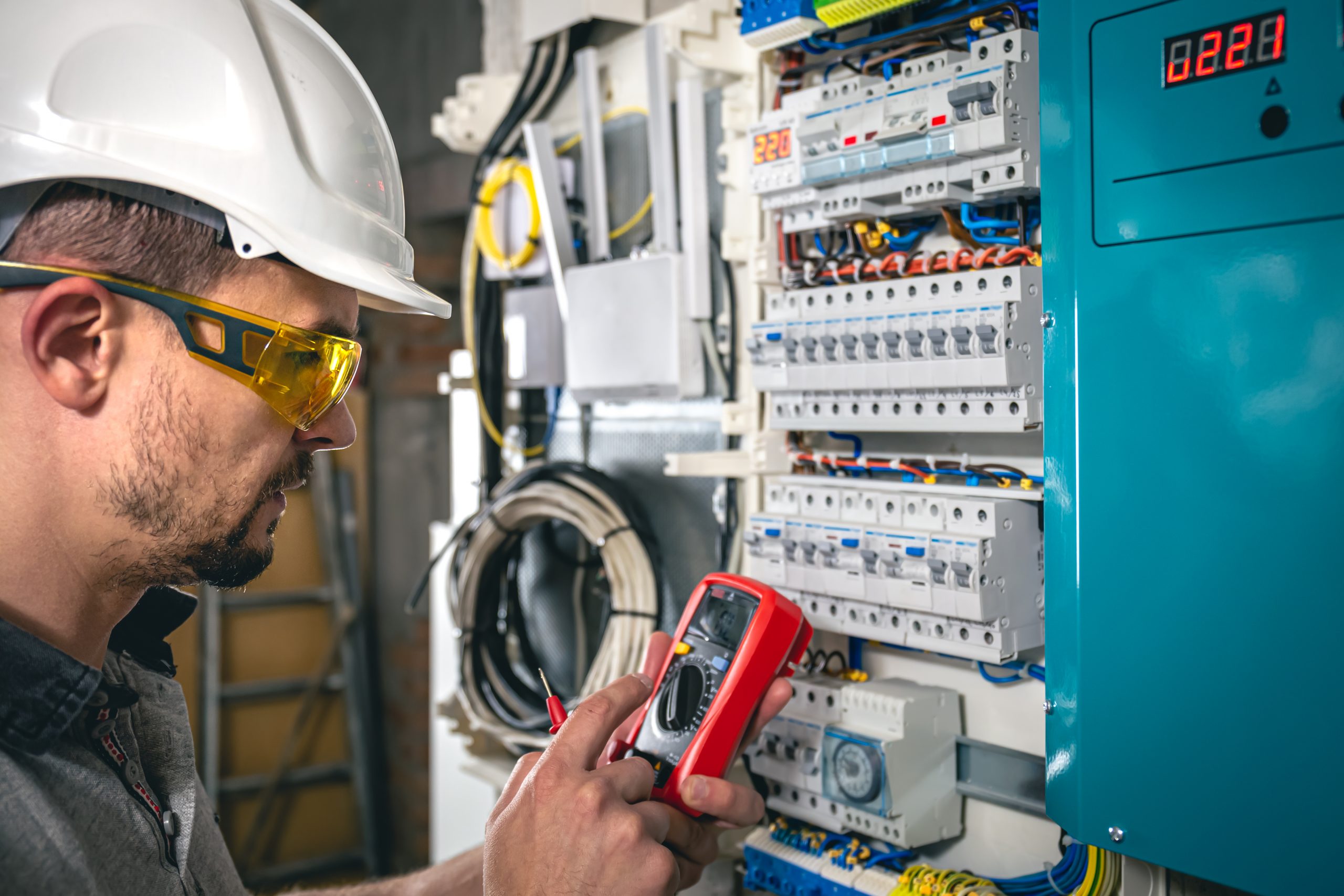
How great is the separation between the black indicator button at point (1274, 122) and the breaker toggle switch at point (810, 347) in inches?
25.5

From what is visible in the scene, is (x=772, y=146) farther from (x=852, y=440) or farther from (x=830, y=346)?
(x=852, y=440)

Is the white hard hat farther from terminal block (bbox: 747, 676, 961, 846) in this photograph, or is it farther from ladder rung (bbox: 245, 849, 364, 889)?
ladder rung (bbox: 245, 849, 364, 889)

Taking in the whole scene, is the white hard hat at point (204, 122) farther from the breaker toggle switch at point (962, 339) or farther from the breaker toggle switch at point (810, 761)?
the breaker toggle switch at point (810, 761)

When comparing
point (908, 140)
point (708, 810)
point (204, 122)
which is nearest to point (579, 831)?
point (708, 810)

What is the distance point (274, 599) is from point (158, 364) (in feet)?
8.91

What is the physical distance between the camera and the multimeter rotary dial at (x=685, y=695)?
4.28ft

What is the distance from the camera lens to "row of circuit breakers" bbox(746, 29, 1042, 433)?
1.25 meters

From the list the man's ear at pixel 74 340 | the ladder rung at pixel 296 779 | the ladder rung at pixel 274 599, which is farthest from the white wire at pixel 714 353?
the ladder rung at pixel 296 779

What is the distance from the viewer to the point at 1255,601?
0.97 m

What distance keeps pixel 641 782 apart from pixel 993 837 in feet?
2.31

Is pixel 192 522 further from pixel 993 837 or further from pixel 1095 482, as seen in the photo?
pixel 993 837

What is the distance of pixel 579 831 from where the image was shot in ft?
3.13

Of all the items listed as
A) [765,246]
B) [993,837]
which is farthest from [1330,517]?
[765,246]

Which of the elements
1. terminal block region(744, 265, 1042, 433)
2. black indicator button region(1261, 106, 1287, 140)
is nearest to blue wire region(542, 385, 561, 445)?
terminal block region(744, 265, 1042, 433)
